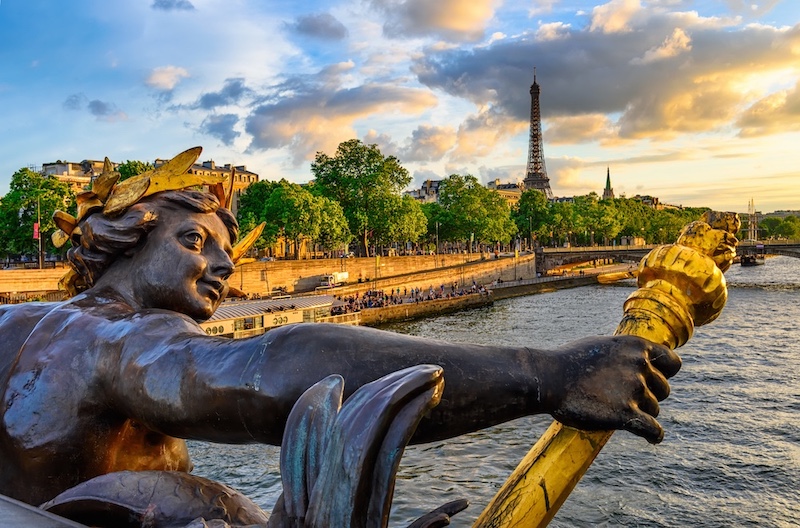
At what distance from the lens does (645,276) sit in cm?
190

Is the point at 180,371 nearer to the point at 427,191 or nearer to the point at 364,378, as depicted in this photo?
the point at 364,378

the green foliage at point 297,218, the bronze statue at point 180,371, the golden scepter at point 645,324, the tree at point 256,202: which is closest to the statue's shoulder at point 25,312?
the bronze statue at point 180,371

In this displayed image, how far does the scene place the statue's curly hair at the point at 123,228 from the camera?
1.94m

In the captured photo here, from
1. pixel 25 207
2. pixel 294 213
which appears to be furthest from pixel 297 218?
pixel 25 207

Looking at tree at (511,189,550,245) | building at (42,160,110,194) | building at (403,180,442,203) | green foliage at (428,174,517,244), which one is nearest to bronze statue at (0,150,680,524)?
green foliage at (428,174,517,244)

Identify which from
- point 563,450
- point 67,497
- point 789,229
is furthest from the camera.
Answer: point 789,229

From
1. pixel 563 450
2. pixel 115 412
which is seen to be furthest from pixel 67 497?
pixel 563 450

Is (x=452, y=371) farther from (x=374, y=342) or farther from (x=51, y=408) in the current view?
(x=51, y=408)

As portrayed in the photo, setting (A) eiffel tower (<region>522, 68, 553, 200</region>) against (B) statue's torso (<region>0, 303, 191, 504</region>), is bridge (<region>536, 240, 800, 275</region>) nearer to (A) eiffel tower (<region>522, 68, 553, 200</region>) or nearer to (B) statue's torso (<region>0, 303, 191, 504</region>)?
(A) eiffel tower (<region>522, 68, 553, 200</region>)

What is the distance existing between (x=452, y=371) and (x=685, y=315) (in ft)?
2.68

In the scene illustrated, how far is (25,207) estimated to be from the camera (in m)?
37.9

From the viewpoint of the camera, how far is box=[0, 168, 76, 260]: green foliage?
37.6 metres

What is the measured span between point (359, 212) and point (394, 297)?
10617 millimetres

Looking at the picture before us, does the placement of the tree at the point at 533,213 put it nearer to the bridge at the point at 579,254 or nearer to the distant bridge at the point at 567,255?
the bridge at the point at 579,254
